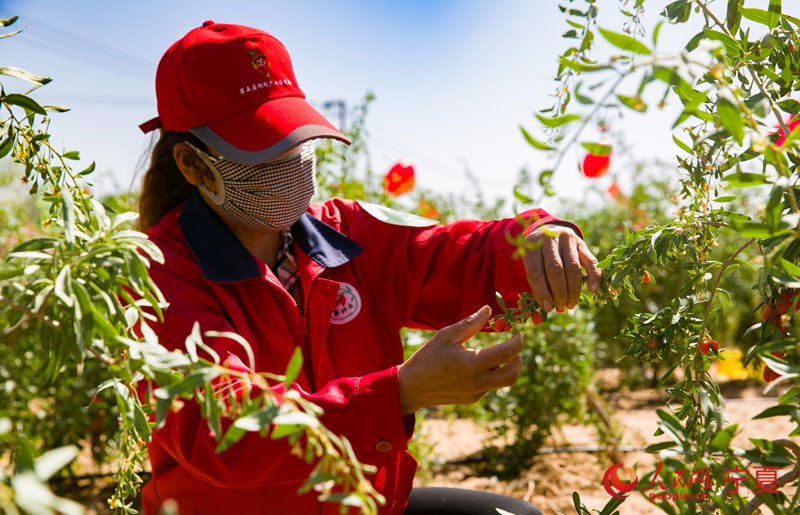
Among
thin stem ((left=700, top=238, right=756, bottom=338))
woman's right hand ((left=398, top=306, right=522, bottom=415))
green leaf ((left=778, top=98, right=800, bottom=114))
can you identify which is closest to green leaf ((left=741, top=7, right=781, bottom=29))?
green leaf ((left=778, top=98, right=800, bottom=114))

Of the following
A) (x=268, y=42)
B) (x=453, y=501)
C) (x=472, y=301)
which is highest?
(x=268, y=42)

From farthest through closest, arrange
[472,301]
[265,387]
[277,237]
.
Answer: [277,237] → [472,301] → [265,387]

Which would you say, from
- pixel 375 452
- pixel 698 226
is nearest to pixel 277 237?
pixel 375 452

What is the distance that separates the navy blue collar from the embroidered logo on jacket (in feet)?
0.25

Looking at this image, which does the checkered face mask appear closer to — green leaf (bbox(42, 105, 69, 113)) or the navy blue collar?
the navy blue collar

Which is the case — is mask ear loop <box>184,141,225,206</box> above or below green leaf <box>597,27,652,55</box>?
below

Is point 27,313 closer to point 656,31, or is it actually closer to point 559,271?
point 656,31

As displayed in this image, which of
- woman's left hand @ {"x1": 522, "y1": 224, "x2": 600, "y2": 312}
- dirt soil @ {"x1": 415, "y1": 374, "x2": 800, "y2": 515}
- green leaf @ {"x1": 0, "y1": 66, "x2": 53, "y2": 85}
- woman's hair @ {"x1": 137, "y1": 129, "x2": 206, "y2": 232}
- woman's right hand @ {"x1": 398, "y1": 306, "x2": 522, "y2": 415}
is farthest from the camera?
dirt soil @ {"x1": 415, "y1": 374, "x2": 800, "y2": 515}

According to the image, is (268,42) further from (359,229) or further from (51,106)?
(51,106)

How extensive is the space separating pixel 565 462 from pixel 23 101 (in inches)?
130

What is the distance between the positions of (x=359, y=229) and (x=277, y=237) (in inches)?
9.6

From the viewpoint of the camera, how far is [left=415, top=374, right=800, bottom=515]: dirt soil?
2879mm

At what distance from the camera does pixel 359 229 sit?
1.87 metres

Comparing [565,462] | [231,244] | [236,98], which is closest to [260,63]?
[236,98]
